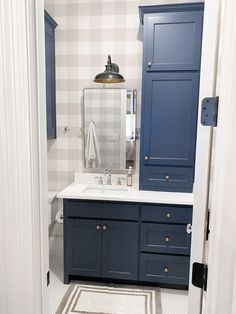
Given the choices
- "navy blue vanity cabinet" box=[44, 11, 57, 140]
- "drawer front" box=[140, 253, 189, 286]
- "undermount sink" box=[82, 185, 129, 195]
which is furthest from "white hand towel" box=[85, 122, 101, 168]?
"drawer front" box=[140, 253, 189, 286]

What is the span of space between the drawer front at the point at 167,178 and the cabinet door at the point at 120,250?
405mm

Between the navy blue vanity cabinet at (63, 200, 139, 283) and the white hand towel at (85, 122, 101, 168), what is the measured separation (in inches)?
22.2

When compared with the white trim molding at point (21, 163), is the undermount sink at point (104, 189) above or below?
below

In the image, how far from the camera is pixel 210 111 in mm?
719

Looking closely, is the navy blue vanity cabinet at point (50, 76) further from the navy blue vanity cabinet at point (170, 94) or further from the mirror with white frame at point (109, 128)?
the navy blue vanity cabinet at point (170, 94)

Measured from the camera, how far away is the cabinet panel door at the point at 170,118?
7.34 feet

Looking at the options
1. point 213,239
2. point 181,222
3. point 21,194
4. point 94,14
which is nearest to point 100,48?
point 94,14

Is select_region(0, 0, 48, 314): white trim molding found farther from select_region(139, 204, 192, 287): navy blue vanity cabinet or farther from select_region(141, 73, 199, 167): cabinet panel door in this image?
select_region(141, 73, 199, 167): cabinet panel door

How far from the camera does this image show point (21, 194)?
81 cm

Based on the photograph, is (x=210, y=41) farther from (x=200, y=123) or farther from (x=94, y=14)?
(x=94, y=14)

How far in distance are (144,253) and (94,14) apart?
2313 millimetres

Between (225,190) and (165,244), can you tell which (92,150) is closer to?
(165,244)

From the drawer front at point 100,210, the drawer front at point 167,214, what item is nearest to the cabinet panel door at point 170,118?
the drawer front at point 167,214

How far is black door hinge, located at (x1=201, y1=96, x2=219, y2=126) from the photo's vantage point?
71 cm
